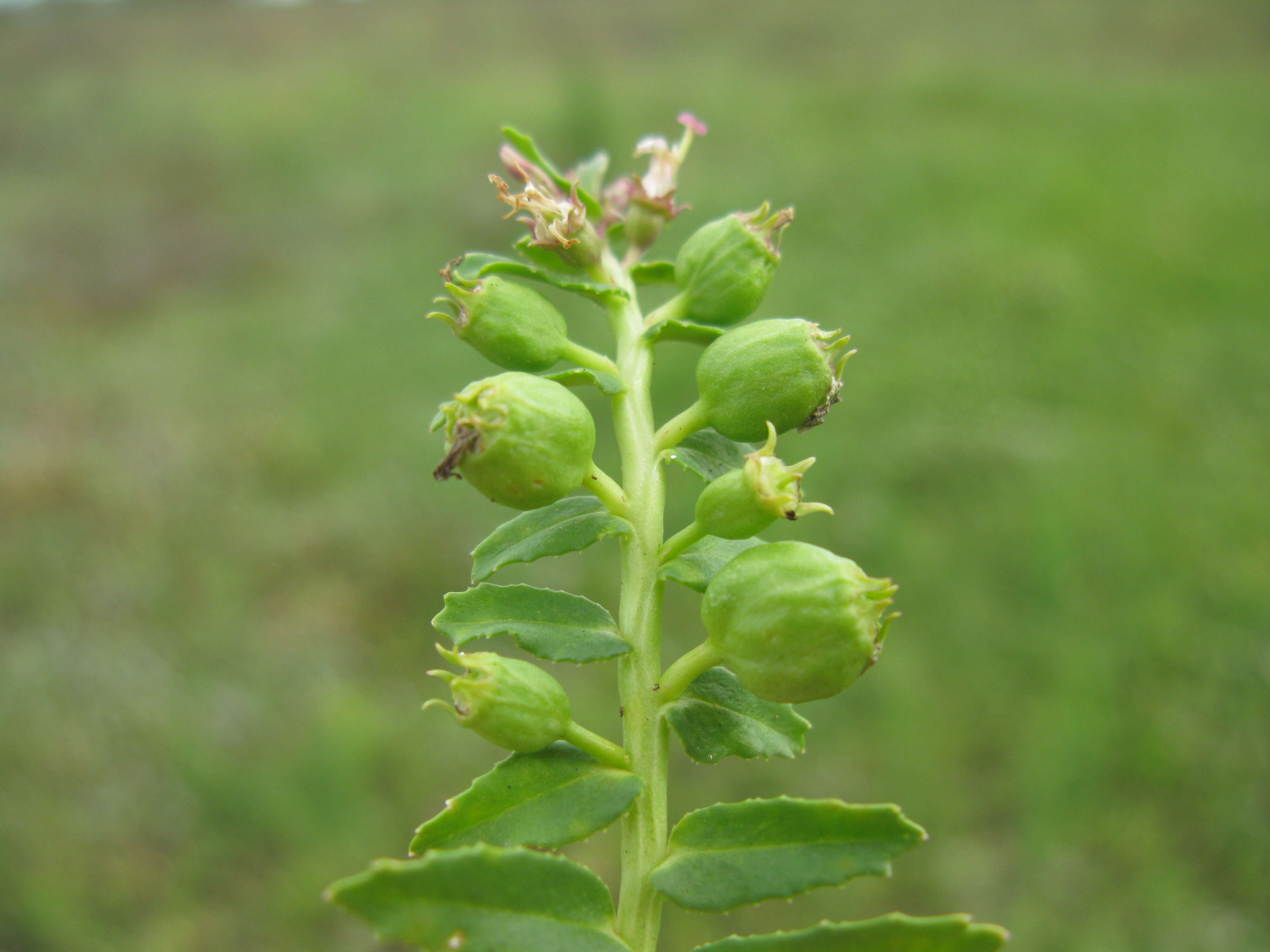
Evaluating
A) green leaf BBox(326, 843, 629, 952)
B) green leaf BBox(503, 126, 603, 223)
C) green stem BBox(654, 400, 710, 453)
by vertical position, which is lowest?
green leaf BBox(326, 843, 629, 952)

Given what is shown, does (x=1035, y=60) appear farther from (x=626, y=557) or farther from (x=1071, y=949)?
(x=626, y=557)

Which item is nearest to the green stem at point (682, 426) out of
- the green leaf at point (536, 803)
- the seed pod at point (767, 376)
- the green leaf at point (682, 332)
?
the seed pod at point (767, 376)

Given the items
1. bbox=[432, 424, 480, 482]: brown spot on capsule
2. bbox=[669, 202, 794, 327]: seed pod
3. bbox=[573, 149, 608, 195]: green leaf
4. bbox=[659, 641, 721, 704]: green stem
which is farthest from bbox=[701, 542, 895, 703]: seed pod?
bbox=[573, 149, 608, 195]: green leaf

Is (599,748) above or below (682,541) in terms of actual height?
below

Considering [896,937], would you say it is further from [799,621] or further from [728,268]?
[728,268]

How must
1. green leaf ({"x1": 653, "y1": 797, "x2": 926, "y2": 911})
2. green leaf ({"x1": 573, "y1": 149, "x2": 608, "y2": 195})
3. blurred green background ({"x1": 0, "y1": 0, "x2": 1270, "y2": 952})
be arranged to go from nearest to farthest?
green leaf ({"x1": 653, "y1": 797, "x2": 926, "y2": 911}) < green leaf ({"x1": 573, "y1": 149, "x2": 608, "y2": 195}) < blurred green background ({"x1": 0, "y1": 0, "x2": 1270, "y2": 952})

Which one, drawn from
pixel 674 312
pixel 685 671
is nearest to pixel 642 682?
pixel 685 671

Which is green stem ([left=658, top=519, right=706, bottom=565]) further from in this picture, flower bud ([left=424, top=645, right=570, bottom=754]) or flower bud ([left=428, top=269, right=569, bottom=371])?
flower bud ([left=428, top=269, right=569, bottom=371])
